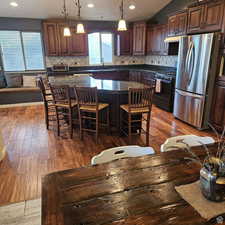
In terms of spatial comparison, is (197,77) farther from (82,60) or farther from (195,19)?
(82,60)

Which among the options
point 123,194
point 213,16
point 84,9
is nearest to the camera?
point 123,194

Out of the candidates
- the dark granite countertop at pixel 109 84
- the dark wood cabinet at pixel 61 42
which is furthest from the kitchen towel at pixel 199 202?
the dark wood cabinet at pixel 61 42

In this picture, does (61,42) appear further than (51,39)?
Yes

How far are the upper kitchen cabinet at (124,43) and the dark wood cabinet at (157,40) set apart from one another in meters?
0.67

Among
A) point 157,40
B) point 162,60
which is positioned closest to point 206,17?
point 157,40

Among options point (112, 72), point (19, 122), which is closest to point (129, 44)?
point (112, 72)

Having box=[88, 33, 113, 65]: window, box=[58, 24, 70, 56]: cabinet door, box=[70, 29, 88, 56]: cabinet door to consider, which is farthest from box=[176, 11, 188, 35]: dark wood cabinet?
box=[58, 24, 70, 56]: cabinet door

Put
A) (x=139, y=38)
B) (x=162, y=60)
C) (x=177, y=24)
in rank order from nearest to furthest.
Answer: (x=177, y=24), (x=162, y=60), (x=139, y=38)

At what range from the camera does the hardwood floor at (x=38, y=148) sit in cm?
227

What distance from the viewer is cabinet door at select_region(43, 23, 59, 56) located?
5854 mm

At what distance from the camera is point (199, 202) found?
3.15 feet

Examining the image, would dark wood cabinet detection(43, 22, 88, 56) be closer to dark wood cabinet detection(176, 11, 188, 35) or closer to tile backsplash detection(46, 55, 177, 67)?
tile backsplash detection(46, 55, 177, 67)

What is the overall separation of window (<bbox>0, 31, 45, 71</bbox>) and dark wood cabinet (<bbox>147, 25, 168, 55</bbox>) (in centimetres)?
355

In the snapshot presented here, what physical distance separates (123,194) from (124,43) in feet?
20.9
